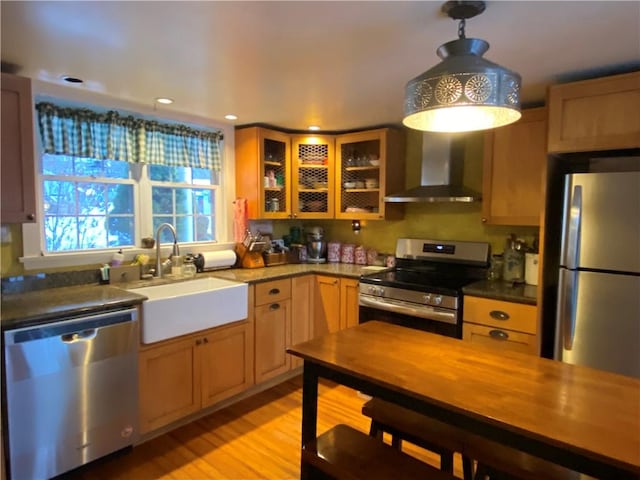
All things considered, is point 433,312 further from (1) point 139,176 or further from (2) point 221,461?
(1) point 139,176

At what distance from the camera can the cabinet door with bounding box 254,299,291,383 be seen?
3111 mm

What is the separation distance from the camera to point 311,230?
4.18 meters

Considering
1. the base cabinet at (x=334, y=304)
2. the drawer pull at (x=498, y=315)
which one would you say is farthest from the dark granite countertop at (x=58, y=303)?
the drawer pull at (x=498, y=315)

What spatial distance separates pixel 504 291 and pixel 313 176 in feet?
6.58

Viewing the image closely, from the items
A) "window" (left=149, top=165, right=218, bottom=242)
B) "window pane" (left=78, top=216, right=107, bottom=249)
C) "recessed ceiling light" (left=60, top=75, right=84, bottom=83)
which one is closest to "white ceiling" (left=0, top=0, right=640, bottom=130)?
"recessed ceiling light" (left=60, top=75, right=84, bottom=83)

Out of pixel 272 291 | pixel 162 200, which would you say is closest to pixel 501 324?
pixel 272 291

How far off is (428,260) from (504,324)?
1008 millimetres

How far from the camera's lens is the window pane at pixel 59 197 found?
8.72 feet

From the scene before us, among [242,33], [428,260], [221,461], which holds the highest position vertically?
[242,33]

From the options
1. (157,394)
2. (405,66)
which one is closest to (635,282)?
(405,66)

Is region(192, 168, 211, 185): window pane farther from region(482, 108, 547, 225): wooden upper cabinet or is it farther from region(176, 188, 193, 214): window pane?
region(482, 108, 547, 225): wooden upper cabinet

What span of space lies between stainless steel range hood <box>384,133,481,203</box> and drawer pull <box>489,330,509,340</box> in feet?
3.48

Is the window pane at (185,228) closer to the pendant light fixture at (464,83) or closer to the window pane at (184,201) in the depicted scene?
the window pane at (184,201)

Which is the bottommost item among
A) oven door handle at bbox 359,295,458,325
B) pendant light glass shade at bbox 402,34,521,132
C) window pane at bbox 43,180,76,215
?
oven door handle at bbox 359,295,458,325
